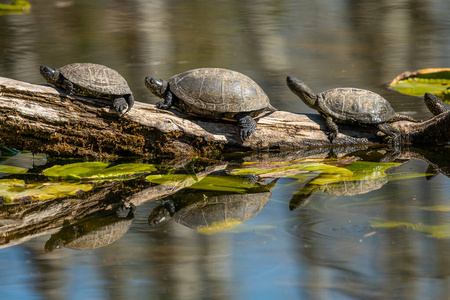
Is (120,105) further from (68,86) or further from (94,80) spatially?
(68,86)

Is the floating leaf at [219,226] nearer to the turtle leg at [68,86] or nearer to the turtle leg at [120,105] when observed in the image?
the turtle leg at [120,105]

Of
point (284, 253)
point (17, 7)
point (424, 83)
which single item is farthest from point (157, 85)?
point (17, 7)

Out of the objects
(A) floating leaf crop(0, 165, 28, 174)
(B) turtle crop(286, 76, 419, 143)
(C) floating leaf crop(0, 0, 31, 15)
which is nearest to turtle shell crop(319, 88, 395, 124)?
(B) turtle crop(286, 76, 419, 143)

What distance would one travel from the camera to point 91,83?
13.9 ft

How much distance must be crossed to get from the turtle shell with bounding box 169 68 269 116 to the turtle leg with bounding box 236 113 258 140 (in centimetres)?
8

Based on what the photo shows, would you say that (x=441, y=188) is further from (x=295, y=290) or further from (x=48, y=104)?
(x=48, y=104)

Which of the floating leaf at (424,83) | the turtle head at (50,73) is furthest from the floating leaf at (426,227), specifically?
the floating leaf at (424,83)

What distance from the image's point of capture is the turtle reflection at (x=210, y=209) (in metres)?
3.10

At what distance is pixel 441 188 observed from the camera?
3.56 metres

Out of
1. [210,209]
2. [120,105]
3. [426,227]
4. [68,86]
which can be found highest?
[68,86]

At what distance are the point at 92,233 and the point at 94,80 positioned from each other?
5.40 feet

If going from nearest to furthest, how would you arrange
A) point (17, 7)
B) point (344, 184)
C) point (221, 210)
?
1. point (221, 210)
2. point (344, 184)
3. point (17, 7)

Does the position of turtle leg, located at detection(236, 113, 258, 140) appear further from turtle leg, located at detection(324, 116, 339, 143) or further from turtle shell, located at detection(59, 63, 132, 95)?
turtle shell, located at detection(59, 63, 132, 95)

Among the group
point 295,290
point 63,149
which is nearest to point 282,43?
point 63,149
